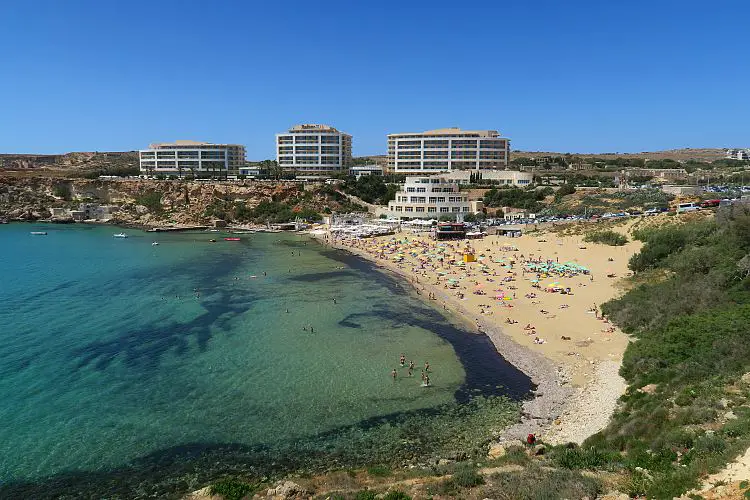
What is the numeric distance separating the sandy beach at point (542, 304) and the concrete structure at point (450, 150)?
50.6 metres

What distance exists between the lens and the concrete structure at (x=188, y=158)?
12562 centimetres

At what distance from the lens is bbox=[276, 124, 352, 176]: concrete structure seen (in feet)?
387

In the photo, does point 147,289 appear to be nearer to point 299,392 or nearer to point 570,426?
point 299,392

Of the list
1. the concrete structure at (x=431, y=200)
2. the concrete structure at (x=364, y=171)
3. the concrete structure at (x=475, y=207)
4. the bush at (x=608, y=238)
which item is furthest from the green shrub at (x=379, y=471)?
the concrete structure at (x=364, y=171)

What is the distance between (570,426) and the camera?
1767 cm

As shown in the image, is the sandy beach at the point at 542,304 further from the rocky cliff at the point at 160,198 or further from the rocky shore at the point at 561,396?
Answer: the rocky cliff at the point at 160,198

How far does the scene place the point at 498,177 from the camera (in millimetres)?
97125

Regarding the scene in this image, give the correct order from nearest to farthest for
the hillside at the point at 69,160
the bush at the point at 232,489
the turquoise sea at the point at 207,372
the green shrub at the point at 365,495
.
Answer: the green shrub at the point at 365,495, the bush at the point at 232,489, the turquoise sea at the point at 207,372, the hillside at the point at 69,160

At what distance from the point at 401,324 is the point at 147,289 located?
22.5m

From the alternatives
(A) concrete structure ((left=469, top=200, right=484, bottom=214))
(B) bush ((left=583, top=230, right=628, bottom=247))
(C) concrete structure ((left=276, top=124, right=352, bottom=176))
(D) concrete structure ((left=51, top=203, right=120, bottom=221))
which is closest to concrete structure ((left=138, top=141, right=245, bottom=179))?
(C) concrete structure ((left=276, top=124, right=352, bottom=176))

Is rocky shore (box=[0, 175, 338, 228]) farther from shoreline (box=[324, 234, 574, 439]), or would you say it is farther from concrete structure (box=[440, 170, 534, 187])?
shoreline (box=[324, 234, 574, 439])

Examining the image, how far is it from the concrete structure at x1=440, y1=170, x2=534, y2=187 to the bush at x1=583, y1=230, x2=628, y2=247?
39454 mm

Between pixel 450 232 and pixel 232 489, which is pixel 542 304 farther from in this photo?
pixel 450 232

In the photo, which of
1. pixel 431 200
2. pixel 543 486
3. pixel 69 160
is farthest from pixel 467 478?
pixel 69 160
